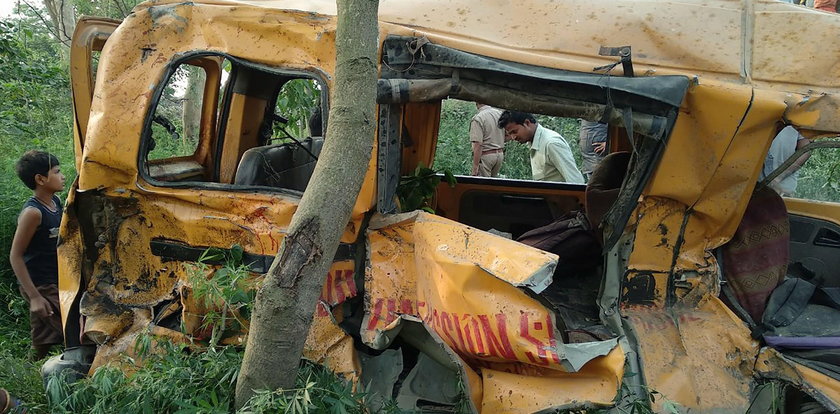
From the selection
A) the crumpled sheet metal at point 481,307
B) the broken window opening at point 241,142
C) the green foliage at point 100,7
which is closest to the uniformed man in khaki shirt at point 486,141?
the broken window opening at point 241,142

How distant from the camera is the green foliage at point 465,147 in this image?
9148 mm

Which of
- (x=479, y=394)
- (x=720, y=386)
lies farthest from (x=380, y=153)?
(x=720, y=386)

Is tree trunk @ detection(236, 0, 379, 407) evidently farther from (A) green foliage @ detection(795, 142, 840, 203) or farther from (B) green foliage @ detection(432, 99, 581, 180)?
(A) green foliage @ detection(795, 142, 840, 203)

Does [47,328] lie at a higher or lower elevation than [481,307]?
lower

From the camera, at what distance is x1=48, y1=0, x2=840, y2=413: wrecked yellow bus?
8.48ft

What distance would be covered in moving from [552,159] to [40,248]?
4.07m

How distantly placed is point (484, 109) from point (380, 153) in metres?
4.06

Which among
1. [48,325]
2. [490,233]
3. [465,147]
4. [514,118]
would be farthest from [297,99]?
[465,147]

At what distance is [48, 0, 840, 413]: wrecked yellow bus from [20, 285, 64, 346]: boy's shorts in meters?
1.00

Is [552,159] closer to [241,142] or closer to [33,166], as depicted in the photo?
[241,142]

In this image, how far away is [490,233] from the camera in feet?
9.04

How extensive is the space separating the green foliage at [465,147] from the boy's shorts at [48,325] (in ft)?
16.1

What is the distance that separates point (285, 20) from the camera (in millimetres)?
2809

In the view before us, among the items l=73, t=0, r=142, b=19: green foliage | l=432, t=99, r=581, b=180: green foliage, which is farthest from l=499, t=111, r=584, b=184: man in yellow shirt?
l=73, t=0, r=142, b=19: green foliage
